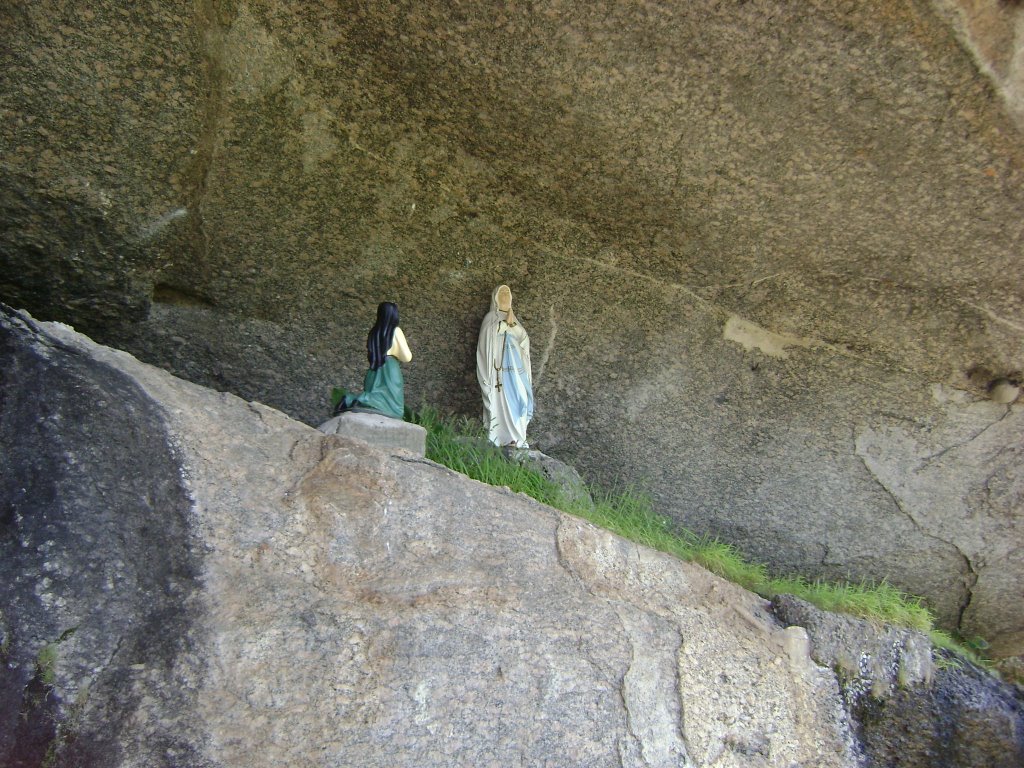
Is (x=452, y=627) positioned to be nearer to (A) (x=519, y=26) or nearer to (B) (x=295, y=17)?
(A) (x=519, y=26)

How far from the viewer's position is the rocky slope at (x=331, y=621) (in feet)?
8.02

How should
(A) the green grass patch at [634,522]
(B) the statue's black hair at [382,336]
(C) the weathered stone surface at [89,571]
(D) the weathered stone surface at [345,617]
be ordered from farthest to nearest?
1. (B) the statue's black hair at [382,336]
2. (A) the green grass patch at [634,522]
3. (D) the weathered stone surface at [345,617]
4. (C) the weathered stone surface at [89,571]

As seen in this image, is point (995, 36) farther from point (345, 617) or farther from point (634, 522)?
point (345, 617)

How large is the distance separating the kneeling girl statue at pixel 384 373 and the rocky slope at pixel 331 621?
758 millimetres

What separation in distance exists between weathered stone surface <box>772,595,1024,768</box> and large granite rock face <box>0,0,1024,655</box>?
1.72m

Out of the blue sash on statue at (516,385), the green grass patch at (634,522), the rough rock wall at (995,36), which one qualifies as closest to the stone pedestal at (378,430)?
the green grass patch at (634,522)

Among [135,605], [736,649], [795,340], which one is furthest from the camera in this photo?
[795,340]

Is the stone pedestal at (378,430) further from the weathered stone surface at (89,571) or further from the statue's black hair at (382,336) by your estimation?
the weathered stone surface at (89,571)

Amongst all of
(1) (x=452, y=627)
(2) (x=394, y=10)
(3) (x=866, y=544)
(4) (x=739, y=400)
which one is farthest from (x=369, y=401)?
(3) (x=866, y=544)

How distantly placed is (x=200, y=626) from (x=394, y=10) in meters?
2.86

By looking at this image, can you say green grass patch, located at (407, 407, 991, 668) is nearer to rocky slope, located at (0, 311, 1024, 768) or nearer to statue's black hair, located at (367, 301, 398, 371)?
rocky slope, located at (0, 311, 1024, 768)

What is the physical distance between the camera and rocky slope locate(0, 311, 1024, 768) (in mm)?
2445

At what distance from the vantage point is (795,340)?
5430mm

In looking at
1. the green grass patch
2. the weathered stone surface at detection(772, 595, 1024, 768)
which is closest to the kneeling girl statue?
the green grass patch
